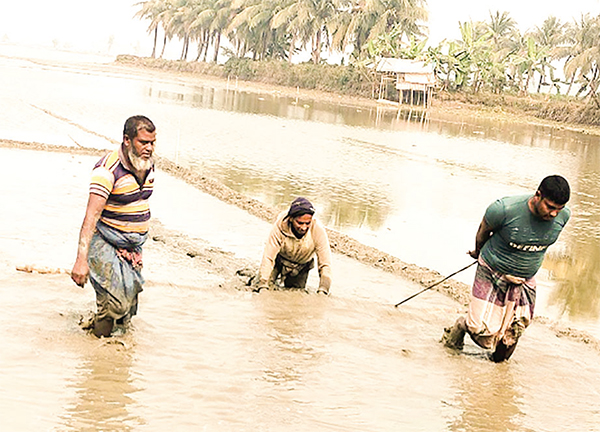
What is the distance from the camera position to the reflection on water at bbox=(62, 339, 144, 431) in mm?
4074

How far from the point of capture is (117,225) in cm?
498

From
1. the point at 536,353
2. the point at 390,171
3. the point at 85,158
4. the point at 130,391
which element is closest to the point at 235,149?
the point at 390,171

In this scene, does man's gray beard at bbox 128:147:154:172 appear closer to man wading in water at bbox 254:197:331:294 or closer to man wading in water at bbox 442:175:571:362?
man wading in water at bbox 254:197:331:294

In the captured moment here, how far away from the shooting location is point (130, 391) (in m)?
4.54

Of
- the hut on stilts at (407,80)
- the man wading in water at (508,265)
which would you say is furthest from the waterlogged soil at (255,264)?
the hut on stilts at (407,80)

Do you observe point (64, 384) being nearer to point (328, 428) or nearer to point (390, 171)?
point (328, 428)

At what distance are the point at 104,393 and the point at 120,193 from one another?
1.19m

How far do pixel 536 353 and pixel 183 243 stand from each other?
3.86 m

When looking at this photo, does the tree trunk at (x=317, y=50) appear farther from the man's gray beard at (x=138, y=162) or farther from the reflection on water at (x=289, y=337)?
the man's gray beard at (x=138, y=162)

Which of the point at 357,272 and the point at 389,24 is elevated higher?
the point at 389,24

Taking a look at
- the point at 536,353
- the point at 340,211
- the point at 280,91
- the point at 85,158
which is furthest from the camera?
the point at 280,91

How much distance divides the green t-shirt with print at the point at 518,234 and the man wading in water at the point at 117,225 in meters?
2.31

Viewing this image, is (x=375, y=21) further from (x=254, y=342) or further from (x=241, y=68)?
(x=254, y=342)

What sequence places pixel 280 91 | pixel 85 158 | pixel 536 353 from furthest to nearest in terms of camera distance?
pixel 280 91, pixel 85 158, pixel 536 353
